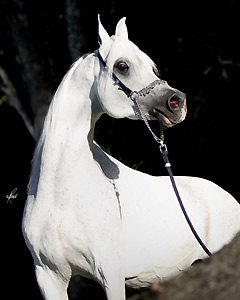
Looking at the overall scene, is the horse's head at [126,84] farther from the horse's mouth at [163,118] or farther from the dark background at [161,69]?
the dark background at [161,69]

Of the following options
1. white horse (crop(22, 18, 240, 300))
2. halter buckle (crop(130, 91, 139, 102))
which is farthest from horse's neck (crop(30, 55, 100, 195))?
halter buckle (crop(130, 91, 139, 102))

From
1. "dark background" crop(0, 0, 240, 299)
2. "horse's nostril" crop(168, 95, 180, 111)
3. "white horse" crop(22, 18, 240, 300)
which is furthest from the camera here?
"dark background" crop(0, 0, 240, 299)

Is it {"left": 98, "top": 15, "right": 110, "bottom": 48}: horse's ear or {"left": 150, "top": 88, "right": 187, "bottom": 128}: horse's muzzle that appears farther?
{"left": 98, "top": 15, "right": 110, "bottom": 48}: horse's ear

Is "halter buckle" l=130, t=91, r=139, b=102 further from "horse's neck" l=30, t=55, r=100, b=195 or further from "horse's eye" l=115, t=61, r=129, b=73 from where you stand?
"horse's neck" l=30, t=55, r=100, b=195

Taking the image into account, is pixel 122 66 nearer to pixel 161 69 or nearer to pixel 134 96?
pixel 134 96

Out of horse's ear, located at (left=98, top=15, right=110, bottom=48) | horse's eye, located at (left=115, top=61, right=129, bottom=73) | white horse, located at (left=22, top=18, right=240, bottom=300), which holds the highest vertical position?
horse's ear, located at (left=98, top=15, right=110, bottom=48)

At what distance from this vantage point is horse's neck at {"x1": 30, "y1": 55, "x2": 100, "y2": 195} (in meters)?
3.28

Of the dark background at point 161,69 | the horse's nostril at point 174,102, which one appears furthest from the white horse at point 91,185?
the dark background at point 161,69

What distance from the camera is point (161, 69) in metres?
7.25

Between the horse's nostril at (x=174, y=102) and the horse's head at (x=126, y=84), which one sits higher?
the horse's head at (x=126, y=84)

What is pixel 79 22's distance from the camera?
670cm

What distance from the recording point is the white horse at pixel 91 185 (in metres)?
3.19

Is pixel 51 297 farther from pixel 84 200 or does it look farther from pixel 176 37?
pixel 176 37

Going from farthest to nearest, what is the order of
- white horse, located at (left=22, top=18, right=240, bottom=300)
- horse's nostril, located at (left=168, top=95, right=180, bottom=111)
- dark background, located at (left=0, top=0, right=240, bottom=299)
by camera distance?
1. dark background, located at (left=0, top=0, right=240, bottom=299)
2. white horse, located at (left=22, top=18, right=240, bottom=300)
3. horse's nostril, located at (left=168, top=95, right=180, bottom=111)
